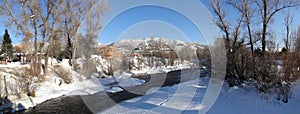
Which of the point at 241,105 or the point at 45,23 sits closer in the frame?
the point at 241,105

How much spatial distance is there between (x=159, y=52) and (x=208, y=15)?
21730 millimetres

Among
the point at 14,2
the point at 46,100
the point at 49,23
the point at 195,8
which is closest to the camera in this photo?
the point at 195,8

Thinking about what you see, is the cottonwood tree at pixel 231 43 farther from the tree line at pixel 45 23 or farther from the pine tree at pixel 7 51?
the pine tree at pixel 7 51

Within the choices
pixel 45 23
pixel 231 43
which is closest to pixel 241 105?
pixel 231 43

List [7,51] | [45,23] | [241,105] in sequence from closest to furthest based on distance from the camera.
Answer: [241,105]
[45,23]
[7,51]

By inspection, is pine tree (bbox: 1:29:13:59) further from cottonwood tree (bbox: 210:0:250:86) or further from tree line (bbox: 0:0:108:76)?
cottonwood tree (bbox: 210:0:250:86)

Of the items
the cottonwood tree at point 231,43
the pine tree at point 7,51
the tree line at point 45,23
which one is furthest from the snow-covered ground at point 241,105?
the pine tree at point 7,51

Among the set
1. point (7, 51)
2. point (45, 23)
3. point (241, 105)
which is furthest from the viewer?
point (7, 51)

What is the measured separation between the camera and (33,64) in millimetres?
15570

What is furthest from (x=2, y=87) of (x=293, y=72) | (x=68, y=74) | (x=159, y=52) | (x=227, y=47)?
(x=159, y=52)

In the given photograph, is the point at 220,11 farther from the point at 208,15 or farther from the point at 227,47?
the point at 227,47

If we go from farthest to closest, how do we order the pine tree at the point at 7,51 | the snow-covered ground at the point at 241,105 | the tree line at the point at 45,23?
the pine tree at the point at 7,51 → the tree line at the point at 45,23 → the snow-covered ground at the point at 241,105

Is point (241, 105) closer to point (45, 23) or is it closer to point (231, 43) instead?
point (231, 43)

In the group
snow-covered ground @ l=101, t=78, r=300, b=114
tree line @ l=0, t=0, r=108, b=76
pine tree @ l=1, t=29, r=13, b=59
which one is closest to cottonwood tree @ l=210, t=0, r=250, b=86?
snow-covered ground @ l=101, t=78, r=300, b=114
